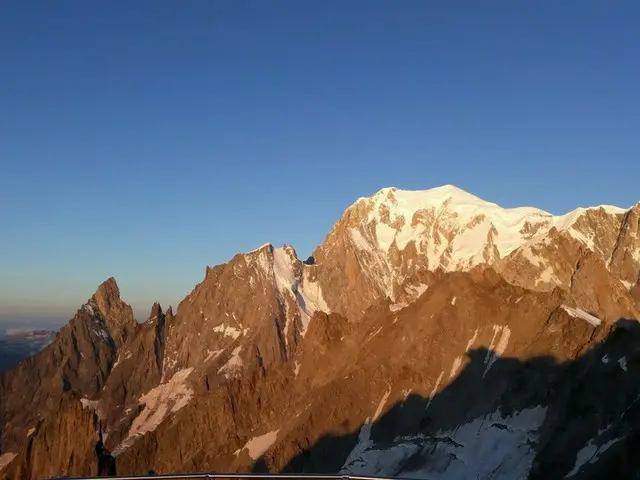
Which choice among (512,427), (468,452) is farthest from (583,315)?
(468,452)

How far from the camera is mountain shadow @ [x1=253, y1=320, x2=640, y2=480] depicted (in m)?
125

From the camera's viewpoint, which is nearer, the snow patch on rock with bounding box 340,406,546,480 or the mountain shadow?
the mountain shadow

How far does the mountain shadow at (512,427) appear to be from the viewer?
125 meters

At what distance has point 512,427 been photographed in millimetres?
145125

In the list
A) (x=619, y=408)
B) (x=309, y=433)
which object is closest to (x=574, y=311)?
(x=619, y=408)

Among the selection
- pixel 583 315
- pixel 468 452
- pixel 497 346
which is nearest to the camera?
pixel 468 452

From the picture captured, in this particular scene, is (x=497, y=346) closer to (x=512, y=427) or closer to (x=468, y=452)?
(x=512, y=427)

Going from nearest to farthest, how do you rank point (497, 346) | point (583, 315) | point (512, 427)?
point (512, 427) < point (497, 346) < point (583, 315)

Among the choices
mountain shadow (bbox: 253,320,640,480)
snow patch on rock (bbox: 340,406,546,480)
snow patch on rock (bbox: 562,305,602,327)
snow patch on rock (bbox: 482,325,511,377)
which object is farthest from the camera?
snow patch on rock (bbox: 562,305,602,327)

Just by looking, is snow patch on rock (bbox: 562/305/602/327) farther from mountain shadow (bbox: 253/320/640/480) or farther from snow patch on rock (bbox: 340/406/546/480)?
snow patch on rock (bbox: 340/406/546/480)

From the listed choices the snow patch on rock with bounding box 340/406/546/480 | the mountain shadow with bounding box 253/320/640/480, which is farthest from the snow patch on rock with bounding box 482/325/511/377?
the snow patch on rock with bounding box 340/406/546/480

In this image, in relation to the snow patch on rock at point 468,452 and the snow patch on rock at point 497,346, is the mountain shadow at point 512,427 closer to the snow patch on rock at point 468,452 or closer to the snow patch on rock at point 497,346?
the snow patch on rock at point 468,452

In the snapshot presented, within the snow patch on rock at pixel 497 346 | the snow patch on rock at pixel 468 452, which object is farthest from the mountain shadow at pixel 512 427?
the snow patch on rock at pixel 497 346

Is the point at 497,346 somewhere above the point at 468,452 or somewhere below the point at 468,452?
above
